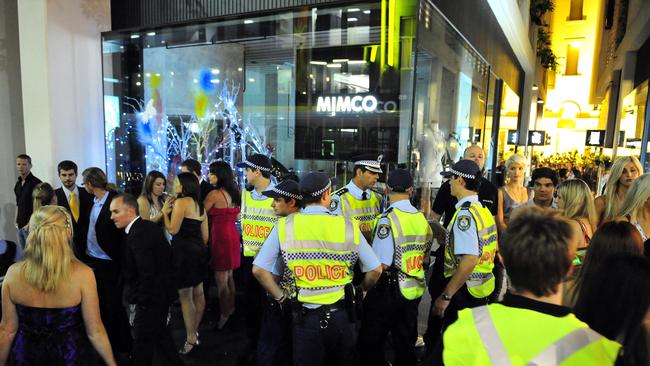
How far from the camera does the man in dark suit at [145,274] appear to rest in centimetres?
262

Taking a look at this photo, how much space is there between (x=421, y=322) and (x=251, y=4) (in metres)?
4.36

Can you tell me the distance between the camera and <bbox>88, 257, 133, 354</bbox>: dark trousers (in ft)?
10.7

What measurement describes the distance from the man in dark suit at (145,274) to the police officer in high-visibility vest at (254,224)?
0.81 meters

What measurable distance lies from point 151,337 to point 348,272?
1.46 metres

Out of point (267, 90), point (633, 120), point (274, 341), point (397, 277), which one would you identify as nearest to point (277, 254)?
point (274, 341)

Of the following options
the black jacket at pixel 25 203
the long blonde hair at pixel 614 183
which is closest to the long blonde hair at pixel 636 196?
the long blonde hair at pixel 614 183

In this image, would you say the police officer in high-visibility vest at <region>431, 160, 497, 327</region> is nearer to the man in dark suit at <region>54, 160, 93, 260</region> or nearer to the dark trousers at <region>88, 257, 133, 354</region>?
→ the dark trousers at <region>88, 257, 133, 354</region>

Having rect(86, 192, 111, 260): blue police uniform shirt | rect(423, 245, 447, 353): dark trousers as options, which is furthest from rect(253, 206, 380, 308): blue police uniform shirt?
rect(86, 192, 111, 260): blue police uniform shirt

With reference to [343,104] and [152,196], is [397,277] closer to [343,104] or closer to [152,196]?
[152,196]

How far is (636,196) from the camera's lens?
283 centimetres

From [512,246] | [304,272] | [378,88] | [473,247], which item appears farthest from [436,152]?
[512,246]

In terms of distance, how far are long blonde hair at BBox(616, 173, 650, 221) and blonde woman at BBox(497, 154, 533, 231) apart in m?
1.14

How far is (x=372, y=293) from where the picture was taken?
271 centimetres

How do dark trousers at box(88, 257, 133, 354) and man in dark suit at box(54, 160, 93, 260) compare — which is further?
man in dark suit at box(54, 160, 93, 260)
